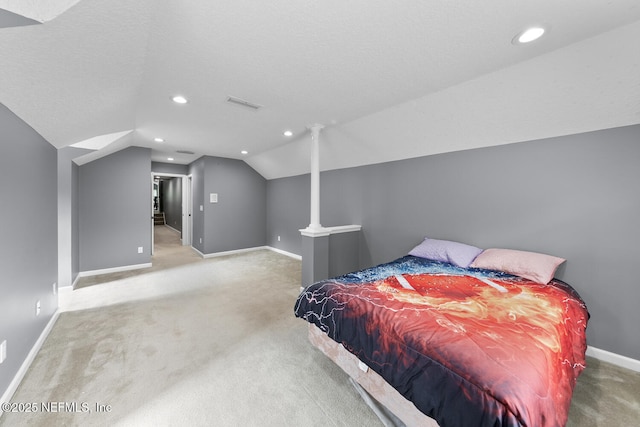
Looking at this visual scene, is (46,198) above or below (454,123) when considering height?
below

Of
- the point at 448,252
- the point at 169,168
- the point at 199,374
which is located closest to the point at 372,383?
the point at 199,374

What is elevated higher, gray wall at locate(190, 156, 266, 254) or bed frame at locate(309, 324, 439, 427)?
gray wall at locate(190, 156, 266, 254)

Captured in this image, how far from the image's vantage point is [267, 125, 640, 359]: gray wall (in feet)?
6.72

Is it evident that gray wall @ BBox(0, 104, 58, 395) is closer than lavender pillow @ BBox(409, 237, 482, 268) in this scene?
Yes

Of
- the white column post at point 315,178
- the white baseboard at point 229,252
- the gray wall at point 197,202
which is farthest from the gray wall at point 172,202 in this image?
the white column post at point 315,178

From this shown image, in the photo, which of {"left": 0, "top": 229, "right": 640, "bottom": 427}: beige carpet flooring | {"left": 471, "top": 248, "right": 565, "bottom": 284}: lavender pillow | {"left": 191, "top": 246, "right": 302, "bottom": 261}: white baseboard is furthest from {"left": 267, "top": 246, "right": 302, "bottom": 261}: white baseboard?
{"left": 471, "top": 248, "right": 565, "bottom": 284}: lavender pillow

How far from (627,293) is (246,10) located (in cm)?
357

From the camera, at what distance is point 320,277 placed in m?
3.49

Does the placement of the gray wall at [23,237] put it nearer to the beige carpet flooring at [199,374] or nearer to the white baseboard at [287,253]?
the beige carpet flooring at [199,374]

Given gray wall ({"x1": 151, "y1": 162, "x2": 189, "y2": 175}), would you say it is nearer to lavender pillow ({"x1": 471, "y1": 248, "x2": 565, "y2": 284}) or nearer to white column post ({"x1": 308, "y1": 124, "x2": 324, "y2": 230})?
white column post ({"x1": 308, "y1": 124, "x2": 324, "y2": 230})

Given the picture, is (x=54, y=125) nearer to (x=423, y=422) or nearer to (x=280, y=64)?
(x=280, y=64)

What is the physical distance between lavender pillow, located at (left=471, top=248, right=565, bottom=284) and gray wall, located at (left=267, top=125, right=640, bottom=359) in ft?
0.73

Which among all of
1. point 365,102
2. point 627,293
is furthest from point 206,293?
point 627,293

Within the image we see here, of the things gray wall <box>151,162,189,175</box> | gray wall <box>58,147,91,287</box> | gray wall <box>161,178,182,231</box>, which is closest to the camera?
gray wall <box>58,147,91,287</box>
